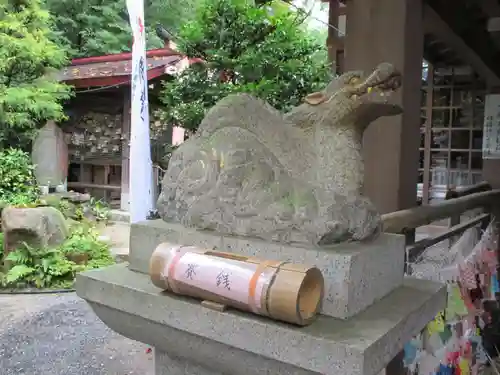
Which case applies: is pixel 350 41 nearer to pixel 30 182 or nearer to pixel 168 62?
pixel 168 62

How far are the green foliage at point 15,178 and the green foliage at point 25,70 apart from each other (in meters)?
0.54

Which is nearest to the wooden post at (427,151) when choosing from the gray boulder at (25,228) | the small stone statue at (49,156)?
the gray boulder at (25,228)

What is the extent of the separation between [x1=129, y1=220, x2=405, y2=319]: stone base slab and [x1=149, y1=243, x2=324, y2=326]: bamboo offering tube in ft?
0.21

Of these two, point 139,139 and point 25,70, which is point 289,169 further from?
point 25,70

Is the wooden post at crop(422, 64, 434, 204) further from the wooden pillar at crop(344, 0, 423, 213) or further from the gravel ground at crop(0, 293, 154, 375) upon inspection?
the wooden pillar at crop(344, 0, 423, 213)

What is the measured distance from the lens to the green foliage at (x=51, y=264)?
5809 mm

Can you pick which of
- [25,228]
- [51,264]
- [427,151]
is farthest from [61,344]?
[427,151]

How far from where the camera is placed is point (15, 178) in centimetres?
782

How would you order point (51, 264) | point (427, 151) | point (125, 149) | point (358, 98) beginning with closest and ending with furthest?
1. point (358, 98)
2. point (51, 264)
3. point (427, 151)
4. point (125, 149)

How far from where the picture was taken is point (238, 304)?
124 cm

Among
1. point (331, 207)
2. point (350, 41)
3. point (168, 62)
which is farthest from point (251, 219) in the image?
point (168, 62)

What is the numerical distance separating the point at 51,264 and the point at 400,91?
5.08 m

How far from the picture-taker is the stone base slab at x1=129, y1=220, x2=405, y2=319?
4.18 feet

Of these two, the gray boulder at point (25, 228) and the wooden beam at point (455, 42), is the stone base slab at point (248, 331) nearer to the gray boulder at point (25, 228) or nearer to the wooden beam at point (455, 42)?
the wooden beam at point (455, 42)
